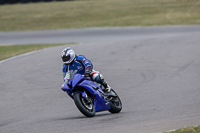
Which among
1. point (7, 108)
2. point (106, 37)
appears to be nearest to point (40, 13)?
point (106, 37)

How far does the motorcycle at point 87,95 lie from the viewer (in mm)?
7904

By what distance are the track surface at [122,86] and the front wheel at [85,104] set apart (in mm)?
Answer: 164

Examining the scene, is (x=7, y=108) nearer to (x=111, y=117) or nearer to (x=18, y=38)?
(x=111, y=117)

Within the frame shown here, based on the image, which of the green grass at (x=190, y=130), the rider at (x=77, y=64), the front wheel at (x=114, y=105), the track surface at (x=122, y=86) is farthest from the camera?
the front wheel at (x=114, y=105)

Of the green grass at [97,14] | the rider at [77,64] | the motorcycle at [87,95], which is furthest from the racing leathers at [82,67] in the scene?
the green grass at [97,14]

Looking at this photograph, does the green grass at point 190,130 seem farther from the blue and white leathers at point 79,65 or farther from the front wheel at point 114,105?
the blue and white leathers at point 79,65

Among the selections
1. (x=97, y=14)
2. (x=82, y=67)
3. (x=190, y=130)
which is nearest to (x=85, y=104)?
(x=82, y=67)

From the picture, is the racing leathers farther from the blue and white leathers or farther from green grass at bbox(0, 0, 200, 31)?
green grass at bbox(0, 0, 200, 31)

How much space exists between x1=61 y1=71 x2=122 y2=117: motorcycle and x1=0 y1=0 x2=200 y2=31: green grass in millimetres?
20365

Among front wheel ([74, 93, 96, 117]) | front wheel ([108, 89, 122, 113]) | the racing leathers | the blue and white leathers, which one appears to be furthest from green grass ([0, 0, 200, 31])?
front wheel ([74, 93, 96, 117])

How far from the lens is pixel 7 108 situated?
31.9 feet

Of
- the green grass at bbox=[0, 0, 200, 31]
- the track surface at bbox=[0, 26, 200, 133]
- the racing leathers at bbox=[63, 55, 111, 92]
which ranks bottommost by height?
the green grass at bbox=[0, 0, 200, 31]

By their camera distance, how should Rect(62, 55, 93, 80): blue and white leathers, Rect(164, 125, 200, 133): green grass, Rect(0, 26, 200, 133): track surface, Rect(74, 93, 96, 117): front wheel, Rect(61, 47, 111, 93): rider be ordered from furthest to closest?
1. Rect(62, 55, 93, 80): blue and white leathers
2. Rect(61, 47, 111, 93): rider
3. Rect(74, 93, 96, 117): front wheel
4. Rect(0, 26, 200, 133): track surface
5. Rect(164, 125, 200, 133): green grass

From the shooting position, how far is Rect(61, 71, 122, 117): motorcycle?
25.9 ft
